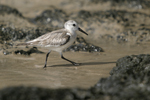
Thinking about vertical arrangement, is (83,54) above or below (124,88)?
above

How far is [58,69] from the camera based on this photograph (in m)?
6.29

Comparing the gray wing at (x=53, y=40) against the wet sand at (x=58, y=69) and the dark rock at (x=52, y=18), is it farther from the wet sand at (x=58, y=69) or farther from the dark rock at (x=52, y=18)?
the dark rock at (x=52, y=18)

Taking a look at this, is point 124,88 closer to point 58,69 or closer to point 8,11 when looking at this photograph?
point 58,69

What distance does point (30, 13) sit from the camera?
42.1 ft

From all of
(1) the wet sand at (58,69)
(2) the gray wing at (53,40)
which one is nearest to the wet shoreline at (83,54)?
(1) the wet sand at (58,69)

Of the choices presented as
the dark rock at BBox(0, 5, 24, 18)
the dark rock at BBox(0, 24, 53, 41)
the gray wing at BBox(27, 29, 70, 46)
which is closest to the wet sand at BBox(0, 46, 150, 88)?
the gray wing at BBox(27, 29, 70, 46)

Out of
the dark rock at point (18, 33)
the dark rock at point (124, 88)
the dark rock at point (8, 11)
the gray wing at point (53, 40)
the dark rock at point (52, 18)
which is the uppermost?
the dark rock at point (8, 11)

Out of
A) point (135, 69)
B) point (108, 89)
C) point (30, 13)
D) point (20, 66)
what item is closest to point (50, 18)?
point (30, 13)

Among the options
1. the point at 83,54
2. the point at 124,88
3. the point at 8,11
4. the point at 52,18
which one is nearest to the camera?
the point at 124,88

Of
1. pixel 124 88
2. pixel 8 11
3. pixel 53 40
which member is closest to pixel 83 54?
pixel 53 40

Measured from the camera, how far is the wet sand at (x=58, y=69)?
5242 millimetres

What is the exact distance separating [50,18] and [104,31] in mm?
2720

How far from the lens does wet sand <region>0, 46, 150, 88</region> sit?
524 centimetres

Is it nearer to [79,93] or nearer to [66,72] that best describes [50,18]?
[66,72]
